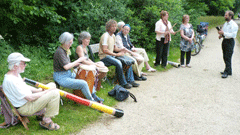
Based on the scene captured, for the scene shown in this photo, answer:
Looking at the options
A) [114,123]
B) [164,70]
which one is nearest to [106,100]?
[114,123]

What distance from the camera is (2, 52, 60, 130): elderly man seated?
10.2 feet

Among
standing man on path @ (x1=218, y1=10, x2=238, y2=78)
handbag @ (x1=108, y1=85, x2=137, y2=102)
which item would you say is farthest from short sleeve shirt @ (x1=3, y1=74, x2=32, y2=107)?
standing man on path @ (x1=218, y1=10, x2=238, y2=78)

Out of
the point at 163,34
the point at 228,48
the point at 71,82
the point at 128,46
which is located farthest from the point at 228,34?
the point at 71,82

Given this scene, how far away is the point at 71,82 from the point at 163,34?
4181 mm

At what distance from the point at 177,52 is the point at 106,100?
263 inches

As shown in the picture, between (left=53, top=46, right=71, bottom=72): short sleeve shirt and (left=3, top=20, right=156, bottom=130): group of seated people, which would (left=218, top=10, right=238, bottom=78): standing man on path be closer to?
(left=3, top=20, right=156, bottom=130): group of seated people

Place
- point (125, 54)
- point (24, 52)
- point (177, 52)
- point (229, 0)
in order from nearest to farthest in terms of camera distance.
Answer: point (125, 54), point (24, 52), point (177, 52), point (229, 0)

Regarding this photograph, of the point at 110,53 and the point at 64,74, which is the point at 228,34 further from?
the point at 64,74

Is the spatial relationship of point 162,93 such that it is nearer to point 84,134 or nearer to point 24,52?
point 84,134

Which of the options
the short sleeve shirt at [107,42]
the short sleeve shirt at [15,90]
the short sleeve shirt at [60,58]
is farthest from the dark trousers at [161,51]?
the short sleeve shirt at [15,90]

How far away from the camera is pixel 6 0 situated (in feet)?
18.9

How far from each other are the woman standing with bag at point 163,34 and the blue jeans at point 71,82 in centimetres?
389

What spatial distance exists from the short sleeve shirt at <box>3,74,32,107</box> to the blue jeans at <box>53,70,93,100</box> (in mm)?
985

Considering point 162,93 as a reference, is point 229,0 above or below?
above
